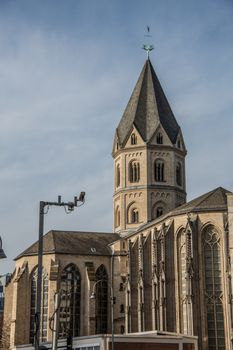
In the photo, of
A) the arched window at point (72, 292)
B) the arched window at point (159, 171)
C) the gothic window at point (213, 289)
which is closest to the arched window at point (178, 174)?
the arched window at point (159, 171)

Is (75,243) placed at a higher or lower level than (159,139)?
lower

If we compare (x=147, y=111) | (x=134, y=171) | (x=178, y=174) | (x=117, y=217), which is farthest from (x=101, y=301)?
(x=147, y=111)

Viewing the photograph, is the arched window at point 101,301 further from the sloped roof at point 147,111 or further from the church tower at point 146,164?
the sloped roof at point 147,111

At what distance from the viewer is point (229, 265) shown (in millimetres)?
58438

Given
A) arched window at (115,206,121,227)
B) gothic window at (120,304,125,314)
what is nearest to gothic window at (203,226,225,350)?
gothic window at (120,304,125,314)

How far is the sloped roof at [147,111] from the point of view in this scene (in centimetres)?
8700

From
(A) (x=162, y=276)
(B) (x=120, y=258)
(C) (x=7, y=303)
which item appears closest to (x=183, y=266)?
(A) (x=162, y=276)

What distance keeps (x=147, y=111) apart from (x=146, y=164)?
841 cm

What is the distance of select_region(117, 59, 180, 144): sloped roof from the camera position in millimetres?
87000

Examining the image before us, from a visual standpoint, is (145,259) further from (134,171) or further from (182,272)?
(134,171)

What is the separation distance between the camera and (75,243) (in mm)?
80500

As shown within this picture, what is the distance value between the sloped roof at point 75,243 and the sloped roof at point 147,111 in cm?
1428

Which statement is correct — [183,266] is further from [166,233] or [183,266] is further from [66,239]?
[66,239]

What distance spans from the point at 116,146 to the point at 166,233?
89.7 feet
